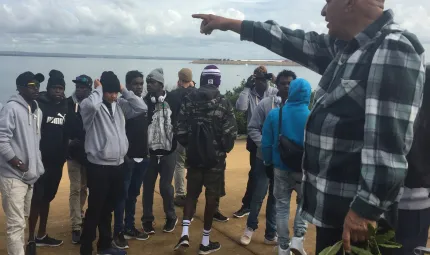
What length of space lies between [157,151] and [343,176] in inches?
146

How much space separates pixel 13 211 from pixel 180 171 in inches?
121

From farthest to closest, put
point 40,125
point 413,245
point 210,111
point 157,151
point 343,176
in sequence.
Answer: point 157,151
point 210,111
point 40,125
point 413,245
point 343,176

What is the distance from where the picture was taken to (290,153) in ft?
14.0

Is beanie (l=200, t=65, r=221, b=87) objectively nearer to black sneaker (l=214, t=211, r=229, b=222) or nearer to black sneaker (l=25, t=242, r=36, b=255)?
black sneaker (l=214, t=211, r=229, b=222)

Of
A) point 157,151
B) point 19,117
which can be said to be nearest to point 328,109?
point 19,117

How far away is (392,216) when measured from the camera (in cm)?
210

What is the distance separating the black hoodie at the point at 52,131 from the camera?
4.81 meters

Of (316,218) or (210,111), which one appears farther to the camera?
(210,111)

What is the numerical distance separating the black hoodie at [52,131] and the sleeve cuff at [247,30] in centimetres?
306

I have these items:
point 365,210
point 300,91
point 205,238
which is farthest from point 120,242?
point 365,210

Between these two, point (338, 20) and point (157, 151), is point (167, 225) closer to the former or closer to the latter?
point (157, 151)

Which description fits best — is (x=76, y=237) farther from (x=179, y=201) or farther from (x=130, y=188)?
(x=179, y=201)

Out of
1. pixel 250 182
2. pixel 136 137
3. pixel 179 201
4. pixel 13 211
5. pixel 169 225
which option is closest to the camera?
pixel 13 211

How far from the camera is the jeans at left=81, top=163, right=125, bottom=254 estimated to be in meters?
4.53
